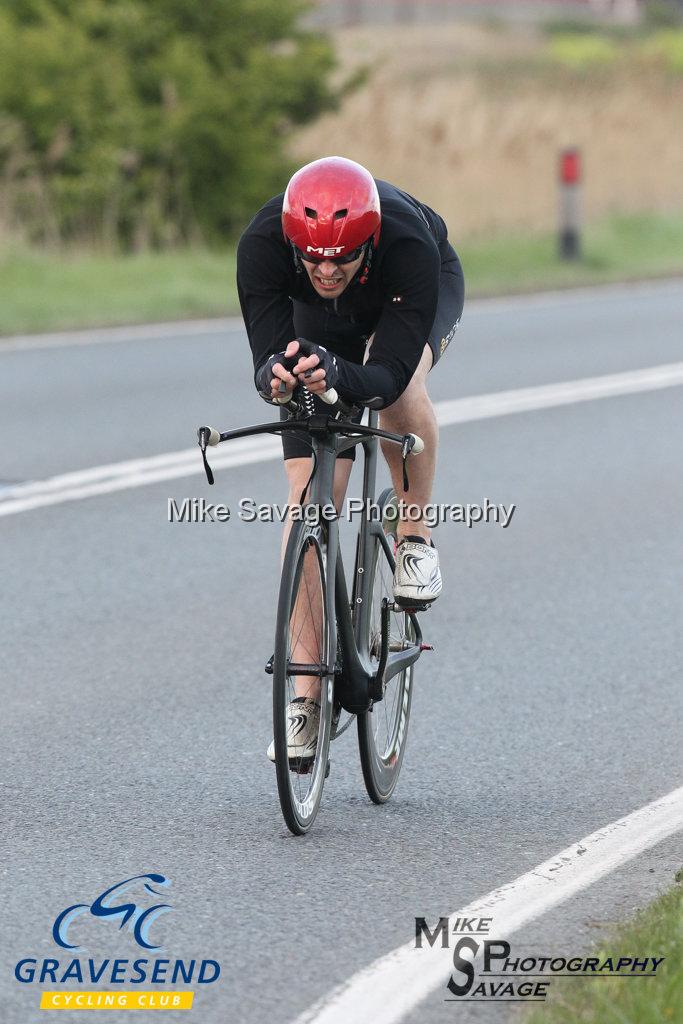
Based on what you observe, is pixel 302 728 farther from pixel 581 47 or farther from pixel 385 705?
pixel 581 47

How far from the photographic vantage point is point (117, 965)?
4.09m

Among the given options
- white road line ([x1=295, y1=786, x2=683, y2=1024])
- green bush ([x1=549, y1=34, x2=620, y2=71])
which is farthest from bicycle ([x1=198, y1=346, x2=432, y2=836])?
green bush ([x1=549, y1=34, x2=620, y2=71])

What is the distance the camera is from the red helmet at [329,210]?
4613 millimetres

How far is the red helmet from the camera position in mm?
4613

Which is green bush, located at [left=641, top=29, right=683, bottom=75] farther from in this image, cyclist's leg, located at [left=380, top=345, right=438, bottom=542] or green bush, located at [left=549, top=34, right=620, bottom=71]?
cyclist's leg, located at [left=380, top=345, right=438, bottom=542]

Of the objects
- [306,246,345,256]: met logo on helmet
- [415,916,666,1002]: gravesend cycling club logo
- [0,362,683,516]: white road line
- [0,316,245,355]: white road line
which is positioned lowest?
[0,316,245,355]: white road line

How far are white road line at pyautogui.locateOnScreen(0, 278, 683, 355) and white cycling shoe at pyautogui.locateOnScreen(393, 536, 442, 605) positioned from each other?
31.5ft

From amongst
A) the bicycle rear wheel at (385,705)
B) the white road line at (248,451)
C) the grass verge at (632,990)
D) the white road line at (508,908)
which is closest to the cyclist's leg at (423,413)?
the bicycle rear wheel at (385,705)

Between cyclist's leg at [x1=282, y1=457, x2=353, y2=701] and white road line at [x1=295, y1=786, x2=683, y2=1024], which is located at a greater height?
cyclist's leg at [x1=282, y1=457, x2=353, y2=701]

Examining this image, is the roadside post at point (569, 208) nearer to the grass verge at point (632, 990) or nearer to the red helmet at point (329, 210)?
the red helmet at point (329, 210)

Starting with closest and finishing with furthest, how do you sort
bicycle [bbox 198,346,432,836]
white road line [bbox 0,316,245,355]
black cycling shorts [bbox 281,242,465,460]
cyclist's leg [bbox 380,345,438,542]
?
bicycle [bbox 198,346,432,836] < black cycling shorts [bbox 281,242,465,460] < cyclist's leg [bbox 380,345,438,542] < white road line [bbox 0,316,245,355]

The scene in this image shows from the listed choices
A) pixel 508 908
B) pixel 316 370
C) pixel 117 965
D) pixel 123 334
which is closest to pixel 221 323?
pixel 123 334

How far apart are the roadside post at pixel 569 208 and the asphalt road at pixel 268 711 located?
36.9 ft

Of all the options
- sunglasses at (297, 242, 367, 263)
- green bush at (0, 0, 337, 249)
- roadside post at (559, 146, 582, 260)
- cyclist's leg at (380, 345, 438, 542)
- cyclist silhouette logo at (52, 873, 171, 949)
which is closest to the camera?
cyclist silhouette logo at (52, 873, 171, 949)
